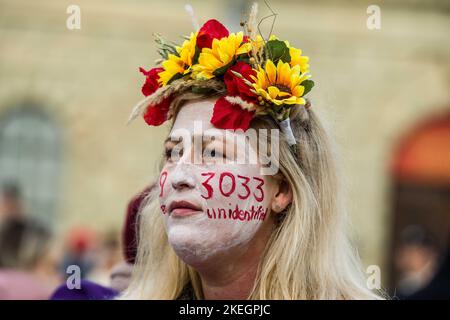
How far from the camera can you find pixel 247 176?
334cm

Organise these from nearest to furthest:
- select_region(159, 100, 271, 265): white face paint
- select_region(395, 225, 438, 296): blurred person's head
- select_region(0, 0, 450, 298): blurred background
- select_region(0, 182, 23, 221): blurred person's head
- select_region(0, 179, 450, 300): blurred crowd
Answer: select_region(159, 100, 271, 265): white face paint < select_region(0, 179, 450, 300): blurred crowd < select_region(395, 225, 438, 296): blurred person's head < select_region(0, 182, 23, 221): blurred person's head < select_region(0, 0, 450, 298): blurred background

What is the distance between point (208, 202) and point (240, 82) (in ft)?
1.22

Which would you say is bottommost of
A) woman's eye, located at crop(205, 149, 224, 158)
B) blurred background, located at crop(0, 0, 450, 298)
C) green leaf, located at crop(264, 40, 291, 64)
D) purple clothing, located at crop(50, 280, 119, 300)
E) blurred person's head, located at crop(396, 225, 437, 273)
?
purple clothing, located at crop(50, 280, 119, 300)

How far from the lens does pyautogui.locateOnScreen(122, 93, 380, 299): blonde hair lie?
133 inches

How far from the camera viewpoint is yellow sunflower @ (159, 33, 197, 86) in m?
3.48

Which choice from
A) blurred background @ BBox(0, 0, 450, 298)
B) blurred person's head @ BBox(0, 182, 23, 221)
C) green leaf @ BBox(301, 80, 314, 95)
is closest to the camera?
green leaf @ BBox(301, 80, 314, 95)

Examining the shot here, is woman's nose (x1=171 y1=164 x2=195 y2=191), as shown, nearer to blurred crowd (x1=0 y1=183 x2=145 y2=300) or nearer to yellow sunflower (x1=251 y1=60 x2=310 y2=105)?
yellow sunflower (x1=251 y1=60 x2=310 y2=105)

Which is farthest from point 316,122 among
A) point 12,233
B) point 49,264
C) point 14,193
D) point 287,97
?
point 14,193

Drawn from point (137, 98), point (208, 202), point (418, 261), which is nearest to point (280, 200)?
point (208, 202)

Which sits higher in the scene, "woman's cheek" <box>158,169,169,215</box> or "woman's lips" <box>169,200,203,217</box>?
"woman's cheek" <box>158,169,169,215</box>

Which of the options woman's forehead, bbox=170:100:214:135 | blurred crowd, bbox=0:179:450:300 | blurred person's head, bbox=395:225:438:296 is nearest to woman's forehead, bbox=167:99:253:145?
woman's forehead, bbox=170:100:214:135

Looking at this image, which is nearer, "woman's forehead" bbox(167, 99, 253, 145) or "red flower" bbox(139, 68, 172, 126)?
"woman's forehead" bbox(167, 99, 253, 145)

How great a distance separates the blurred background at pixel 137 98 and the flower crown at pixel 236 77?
12.0 meters

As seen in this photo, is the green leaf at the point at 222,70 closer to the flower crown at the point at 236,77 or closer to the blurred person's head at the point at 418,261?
the flower crown at the point at 236,77
